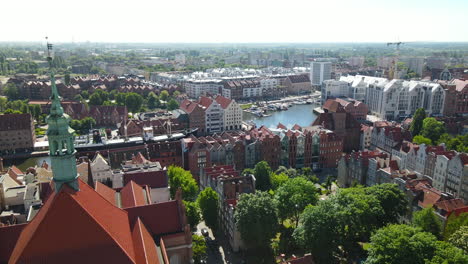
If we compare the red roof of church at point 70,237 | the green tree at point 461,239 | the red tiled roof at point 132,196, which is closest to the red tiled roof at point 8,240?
the red roof of church at point 70,237

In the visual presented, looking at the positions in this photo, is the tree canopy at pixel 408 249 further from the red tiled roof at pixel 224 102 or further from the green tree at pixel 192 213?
the red tiled roof at pixel 224 102

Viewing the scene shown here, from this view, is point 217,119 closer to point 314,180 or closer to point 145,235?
point 314,180

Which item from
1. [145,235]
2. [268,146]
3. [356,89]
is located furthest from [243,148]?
[356,89]

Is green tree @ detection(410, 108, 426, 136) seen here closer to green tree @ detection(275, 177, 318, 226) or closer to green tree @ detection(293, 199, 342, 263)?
green tree @ detection(275, 177, 318, 226)

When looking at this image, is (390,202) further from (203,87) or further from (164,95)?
(203,87)

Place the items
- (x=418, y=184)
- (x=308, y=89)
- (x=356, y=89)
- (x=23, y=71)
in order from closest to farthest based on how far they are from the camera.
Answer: (x=418, y=184) → (x=356, y=89) → (x=308, y=89) → (x=23, y=71)

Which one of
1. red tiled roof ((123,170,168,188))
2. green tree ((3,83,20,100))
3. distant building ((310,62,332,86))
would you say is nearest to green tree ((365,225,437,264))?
red tiled roof ((123,170,168,188))
